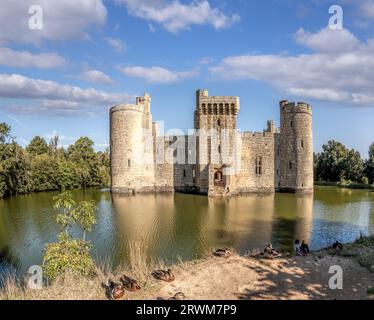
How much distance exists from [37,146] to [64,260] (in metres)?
52.6

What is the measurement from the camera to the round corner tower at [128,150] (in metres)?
36.0

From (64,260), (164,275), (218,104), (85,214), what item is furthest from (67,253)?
(218,104)

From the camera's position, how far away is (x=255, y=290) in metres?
10.0

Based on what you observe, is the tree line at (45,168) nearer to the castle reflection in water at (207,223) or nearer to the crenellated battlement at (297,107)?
the castle reflection in water at (207,223)

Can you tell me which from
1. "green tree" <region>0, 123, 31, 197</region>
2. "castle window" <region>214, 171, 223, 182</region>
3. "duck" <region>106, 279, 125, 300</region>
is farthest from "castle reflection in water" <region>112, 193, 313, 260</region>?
"green tree" <region>0, 123, 31, 197</region>

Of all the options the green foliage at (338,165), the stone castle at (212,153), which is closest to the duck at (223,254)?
the stone castle at (212,153)

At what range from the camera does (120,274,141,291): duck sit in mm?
9953

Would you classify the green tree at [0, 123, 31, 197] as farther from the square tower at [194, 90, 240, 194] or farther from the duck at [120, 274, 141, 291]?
the duck at [120, 274, 141, 291]

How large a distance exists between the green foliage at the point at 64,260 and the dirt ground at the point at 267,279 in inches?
100

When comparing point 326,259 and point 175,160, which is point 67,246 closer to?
point 326,259

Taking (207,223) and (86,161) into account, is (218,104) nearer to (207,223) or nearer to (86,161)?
(207,223)
